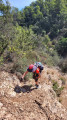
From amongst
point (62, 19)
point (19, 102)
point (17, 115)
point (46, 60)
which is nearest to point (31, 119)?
point (17, 115)

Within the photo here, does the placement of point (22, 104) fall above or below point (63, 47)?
above

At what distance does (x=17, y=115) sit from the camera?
246 cm

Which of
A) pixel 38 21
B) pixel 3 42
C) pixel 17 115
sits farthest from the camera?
pixel 38 21

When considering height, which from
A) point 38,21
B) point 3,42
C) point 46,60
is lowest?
point 46,60

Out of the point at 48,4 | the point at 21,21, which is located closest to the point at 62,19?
the point at 48,4

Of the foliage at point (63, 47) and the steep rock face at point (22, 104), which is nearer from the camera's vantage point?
the steep rock face at point (22, 104)

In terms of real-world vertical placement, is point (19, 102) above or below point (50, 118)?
above

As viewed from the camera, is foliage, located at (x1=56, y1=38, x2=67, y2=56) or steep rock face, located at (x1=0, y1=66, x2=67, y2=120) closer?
steep rock face, located at (x1=0, y1=66, x2=67, y2=120)

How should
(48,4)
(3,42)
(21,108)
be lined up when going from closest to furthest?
(21,108)
(3,42)
(48,4)

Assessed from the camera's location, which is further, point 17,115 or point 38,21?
point 38,21

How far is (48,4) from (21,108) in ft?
93.9

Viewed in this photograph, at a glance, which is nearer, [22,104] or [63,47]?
[22,104]

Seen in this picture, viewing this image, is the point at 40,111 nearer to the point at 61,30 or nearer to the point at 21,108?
the point at 21,108

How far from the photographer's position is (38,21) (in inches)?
920
